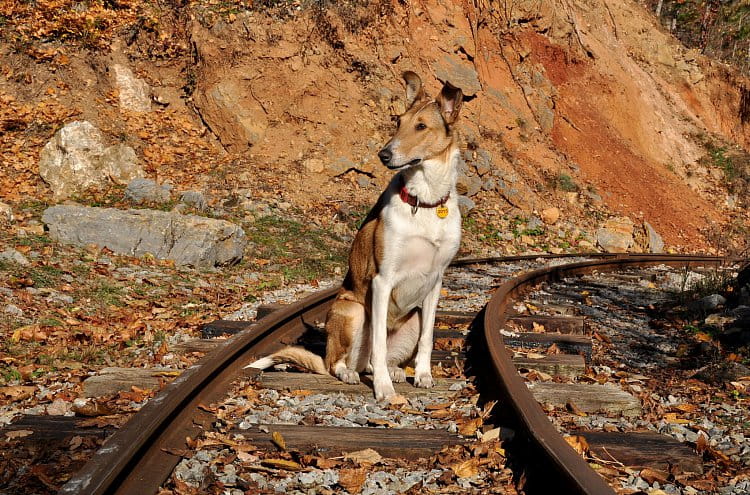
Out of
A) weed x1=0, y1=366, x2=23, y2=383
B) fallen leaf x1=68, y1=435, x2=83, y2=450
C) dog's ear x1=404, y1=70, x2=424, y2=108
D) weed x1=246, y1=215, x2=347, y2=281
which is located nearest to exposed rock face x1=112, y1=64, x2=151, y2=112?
weed x1=246, y1=215, x2=347, y2=281

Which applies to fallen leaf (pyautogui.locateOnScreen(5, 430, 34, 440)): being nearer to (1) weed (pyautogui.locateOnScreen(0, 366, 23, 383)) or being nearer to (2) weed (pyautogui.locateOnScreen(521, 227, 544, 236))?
(1) weed (pyautogui.locateOnScreen(0, 366, 23, 383))

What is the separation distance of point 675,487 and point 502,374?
1159 millimetres

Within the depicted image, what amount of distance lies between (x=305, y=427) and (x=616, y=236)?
52.4ft

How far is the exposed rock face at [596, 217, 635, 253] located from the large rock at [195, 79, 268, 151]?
386 inches

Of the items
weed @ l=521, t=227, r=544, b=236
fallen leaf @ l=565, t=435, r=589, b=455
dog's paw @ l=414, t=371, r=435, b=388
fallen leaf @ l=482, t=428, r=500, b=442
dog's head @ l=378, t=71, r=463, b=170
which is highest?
dog's head @ l=378, t=71, r=463, b=170

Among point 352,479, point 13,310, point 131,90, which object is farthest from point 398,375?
point 131,90

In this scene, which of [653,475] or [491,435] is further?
[491,435]

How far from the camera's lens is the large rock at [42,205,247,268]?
8375 mm

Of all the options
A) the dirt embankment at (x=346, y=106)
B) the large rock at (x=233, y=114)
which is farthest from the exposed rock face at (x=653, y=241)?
the large rock at (x=233, y=114)

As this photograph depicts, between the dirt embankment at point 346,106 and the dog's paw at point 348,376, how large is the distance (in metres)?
8.57

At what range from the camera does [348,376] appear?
421 cm

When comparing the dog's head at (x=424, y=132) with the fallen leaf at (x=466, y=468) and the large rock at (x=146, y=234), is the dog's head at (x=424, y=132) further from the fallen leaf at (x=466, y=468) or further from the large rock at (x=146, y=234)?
the large rock at (x=146, y=234)

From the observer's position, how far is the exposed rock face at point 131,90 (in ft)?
49.4

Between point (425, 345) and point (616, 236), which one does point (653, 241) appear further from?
point (425, 345)
